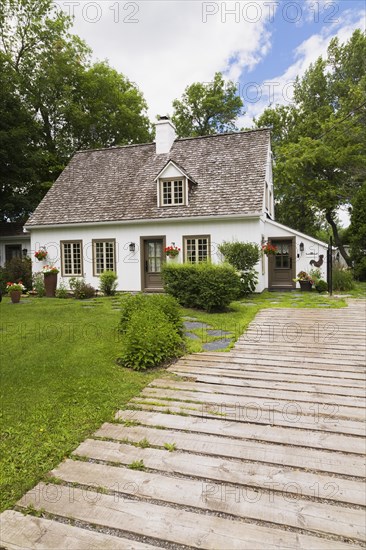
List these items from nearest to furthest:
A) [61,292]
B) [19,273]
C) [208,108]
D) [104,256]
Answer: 1. [61,292]
2. [104,256]
3. [19,273]
4. [208,108]

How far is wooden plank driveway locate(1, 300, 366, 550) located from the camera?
2.20m

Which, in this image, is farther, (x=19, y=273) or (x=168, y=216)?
(x=19, y=273)

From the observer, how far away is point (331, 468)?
279cm

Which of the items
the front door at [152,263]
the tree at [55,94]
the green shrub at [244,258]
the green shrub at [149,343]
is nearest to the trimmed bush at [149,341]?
the green shrub at [149,343]

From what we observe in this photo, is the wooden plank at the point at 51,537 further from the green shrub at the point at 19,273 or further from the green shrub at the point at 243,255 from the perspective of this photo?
the green shrub at the point at 19,273

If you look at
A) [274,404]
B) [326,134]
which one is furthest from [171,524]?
[326,134]

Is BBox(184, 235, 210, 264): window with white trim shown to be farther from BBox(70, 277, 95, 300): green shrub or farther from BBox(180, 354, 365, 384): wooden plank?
BBox(180, 354, 365, 384): wooden plank

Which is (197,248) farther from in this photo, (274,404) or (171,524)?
(171,524)

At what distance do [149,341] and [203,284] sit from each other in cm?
418

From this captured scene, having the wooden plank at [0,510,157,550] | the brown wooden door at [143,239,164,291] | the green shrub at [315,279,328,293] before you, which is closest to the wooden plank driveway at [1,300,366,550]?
the wooden plank at [0,510,157,550]

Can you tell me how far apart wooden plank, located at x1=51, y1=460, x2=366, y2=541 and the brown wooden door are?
12.0m

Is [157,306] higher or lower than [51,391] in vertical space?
higher

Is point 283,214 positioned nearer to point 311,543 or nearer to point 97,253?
point 97,253

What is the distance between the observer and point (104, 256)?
15328 mm
